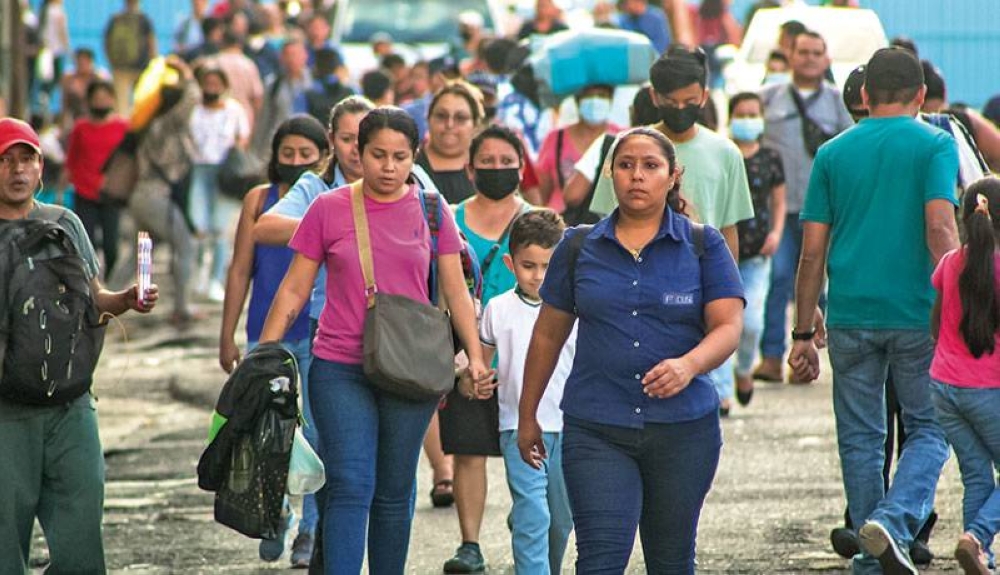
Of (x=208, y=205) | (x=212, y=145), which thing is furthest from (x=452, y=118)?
(x=208, y=205)

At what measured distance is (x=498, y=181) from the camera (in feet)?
30.7

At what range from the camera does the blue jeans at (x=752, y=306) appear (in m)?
13.4

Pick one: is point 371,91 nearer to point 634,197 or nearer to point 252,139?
point 252,139

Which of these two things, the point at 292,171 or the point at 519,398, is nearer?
the point at 519,398

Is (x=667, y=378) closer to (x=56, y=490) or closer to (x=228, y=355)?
(x=56, y=490)

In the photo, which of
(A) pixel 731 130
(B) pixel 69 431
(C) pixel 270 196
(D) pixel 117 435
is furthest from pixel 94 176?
(B) pixel 69 431

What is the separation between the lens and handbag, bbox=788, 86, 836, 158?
565 inches

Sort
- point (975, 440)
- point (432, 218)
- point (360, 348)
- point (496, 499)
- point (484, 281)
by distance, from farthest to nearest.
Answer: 1. point (496, 499)
2. point (484, 281)
3. point (975, 440)
4. point (432, 218)
5. point (360, 348)

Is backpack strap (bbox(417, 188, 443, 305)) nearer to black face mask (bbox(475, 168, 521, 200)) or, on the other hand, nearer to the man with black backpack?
the man with black backpack

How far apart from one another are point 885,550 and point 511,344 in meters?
1.57

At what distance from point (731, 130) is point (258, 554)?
197 inches

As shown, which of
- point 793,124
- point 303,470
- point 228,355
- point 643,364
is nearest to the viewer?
point 643,364

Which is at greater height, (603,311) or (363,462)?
(603,311)

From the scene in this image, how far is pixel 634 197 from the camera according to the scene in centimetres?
690
